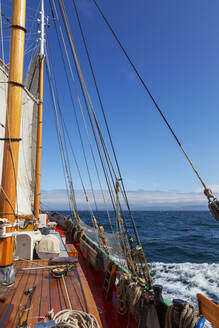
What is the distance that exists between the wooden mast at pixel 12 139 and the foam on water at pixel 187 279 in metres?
7.17

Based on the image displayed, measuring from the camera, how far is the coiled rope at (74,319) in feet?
7.71

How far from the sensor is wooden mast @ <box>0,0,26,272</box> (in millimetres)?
3270

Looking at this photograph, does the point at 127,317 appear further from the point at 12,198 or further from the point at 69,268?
the point at 12,198

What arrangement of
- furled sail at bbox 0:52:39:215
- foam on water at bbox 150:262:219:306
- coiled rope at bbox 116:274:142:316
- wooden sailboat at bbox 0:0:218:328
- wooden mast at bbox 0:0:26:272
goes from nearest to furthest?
wooden sailboat at bbox 0:0:218:328, wooden mast at bbox 0:0:26:272, coiled rope at bbox 116:274:142:316, foam on water at bbox 150:262:219:306, furled sail at bbox 0:52:39:215

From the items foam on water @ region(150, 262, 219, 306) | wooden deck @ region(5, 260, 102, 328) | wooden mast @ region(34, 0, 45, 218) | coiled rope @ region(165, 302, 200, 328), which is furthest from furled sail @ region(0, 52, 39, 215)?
coiled rope @ region(165, 302, 200, 328)

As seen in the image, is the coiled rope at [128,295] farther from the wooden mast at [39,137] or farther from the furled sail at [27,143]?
the wooden mast at [39,137]

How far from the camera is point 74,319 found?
2.47 meters

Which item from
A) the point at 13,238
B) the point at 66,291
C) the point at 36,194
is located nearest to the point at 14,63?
the point at 13,238

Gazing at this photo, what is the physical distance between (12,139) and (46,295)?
268 cm

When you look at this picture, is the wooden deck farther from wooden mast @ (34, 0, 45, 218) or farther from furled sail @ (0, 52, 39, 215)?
wooden mast @ (34, 0, 45, 218)

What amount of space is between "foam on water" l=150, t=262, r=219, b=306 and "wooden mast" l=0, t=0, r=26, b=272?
717 cm

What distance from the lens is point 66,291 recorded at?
134 inches

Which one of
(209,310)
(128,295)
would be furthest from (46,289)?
(209,310)

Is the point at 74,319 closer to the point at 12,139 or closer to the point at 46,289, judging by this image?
the point at 46,289
